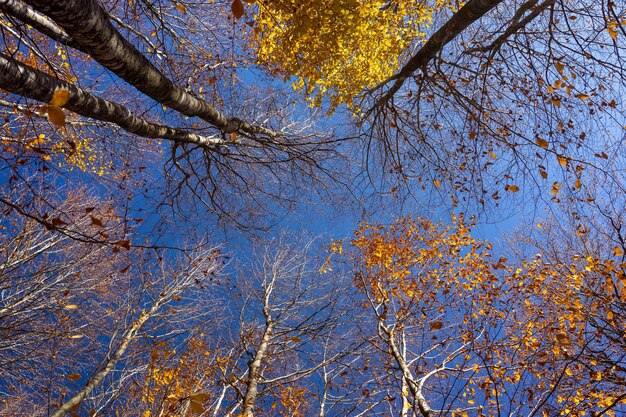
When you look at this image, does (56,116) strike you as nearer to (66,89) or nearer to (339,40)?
(66,89)

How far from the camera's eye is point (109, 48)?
6.77 feet

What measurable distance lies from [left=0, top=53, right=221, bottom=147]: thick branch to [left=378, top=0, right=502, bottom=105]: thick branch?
283cm

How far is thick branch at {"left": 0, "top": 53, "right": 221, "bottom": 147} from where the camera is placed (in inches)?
77.9

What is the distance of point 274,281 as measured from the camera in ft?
31.5

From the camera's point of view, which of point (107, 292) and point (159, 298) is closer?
point (159, 298)

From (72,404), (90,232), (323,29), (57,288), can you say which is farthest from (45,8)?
(90,232)

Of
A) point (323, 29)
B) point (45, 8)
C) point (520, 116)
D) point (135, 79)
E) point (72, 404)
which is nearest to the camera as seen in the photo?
point (45, 8)

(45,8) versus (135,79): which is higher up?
(135,79)

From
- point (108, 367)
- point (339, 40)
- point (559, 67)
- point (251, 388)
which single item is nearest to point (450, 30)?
point (559, 67)

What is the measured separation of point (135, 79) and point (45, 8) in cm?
83

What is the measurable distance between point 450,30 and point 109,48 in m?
2.93

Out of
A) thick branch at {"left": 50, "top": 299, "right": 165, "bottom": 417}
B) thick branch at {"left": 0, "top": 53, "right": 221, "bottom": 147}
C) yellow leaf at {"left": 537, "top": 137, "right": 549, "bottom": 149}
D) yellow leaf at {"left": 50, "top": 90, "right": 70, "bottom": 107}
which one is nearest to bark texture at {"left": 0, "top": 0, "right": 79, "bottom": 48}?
thick branch at {"left": 0, "top": 53, "right": 221, "bottom": 147}

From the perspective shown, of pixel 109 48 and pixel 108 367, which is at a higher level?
pixel 109 48

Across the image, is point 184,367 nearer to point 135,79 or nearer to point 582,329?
point 135,79
